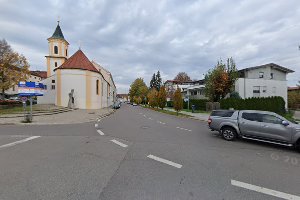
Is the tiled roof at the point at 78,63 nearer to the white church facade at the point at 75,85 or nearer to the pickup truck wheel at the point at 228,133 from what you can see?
the white church facade at the point at 75,85

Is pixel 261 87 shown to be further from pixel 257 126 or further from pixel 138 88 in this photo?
pixel 138 88

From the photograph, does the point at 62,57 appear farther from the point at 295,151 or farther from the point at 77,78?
the point at 295,151

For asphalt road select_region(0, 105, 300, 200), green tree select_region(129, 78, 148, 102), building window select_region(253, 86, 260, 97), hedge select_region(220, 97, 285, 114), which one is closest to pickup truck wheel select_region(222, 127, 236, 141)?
asphalt road select_region(0, 105, 300, 200)

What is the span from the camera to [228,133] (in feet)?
28.7

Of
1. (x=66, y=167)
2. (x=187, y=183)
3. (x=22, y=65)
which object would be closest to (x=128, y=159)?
(x=66, y=167)

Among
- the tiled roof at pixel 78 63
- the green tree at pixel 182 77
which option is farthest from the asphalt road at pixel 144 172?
the green tree at pixel 182 77

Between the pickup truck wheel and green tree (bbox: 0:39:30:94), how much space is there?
90.5 feet

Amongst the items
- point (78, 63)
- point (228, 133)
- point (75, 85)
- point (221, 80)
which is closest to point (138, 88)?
point (78, 63)

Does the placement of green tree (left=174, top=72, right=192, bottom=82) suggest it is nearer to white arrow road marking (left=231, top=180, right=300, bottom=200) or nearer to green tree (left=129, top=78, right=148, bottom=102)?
green tree (left=129, top=78, right=148, bottom=102)

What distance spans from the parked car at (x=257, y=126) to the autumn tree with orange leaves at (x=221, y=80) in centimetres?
2131

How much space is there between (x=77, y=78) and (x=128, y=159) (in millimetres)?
31130

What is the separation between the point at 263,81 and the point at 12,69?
134 ft

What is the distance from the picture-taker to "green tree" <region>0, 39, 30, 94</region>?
23.8m

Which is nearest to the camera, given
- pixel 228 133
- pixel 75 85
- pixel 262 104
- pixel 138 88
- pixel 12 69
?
pixel 228 133
